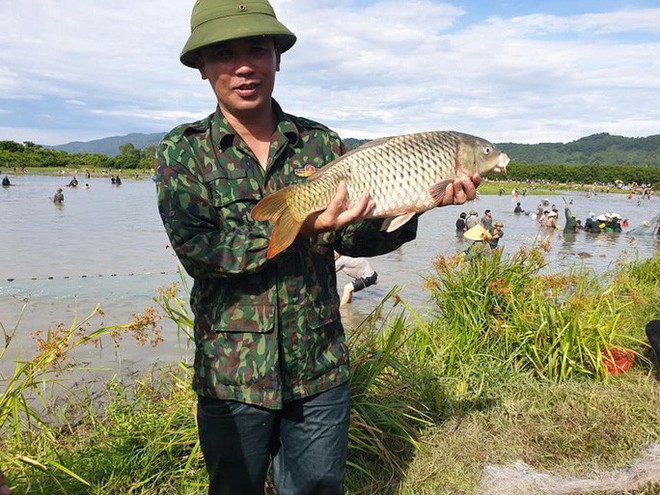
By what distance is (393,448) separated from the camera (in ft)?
11.7

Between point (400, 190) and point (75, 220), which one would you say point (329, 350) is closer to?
A: point (400, 190)

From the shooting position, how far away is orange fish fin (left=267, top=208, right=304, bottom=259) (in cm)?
189

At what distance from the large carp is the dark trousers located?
0.65 metres

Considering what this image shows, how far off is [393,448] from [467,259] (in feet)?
7.75

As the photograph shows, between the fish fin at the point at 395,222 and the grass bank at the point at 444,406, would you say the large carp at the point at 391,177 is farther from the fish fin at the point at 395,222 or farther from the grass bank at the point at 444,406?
the grass bank at the point at 444,406

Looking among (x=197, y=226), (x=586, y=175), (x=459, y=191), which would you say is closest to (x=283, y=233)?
(x=197, y=226)

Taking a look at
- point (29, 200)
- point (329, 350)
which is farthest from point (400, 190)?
point (29, 200)

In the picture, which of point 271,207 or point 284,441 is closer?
point 271,207

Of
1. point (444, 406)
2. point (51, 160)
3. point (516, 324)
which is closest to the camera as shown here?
point (444, 406)

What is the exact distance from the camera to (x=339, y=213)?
6.52ft

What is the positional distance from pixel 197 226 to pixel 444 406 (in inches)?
113

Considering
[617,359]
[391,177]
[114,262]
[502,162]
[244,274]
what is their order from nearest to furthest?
[244,274] → [391,177] → [502,162] → [617,359] → [114,262]

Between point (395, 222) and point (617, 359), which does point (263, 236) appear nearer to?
point (395, 222)

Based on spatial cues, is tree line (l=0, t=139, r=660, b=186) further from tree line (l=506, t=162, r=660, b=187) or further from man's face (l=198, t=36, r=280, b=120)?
man's face (l=198, t=36, r=280, b=120)
